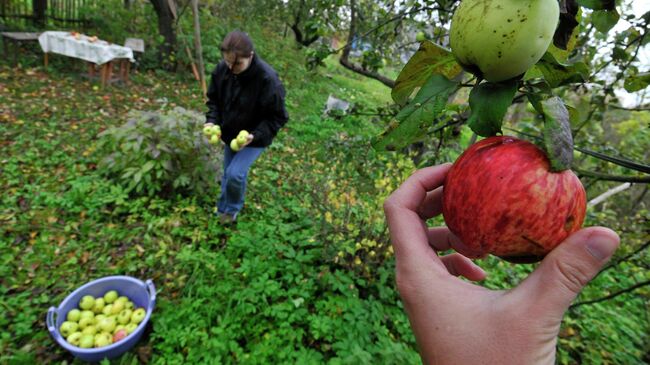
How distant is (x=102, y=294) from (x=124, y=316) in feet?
1.05

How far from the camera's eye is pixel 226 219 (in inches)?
137

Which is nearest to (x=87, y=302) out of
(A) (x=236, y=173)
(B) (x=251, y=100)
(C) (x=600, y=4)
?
(A) (x=236, y=173)

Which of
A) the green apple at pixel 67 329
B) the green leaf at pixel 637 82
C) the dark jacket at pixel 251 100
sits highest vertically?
the green leaf at pixel 637 82

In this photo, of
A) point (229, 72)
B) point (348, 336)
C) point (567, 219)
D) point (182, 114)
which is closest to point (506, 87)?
point (567, 219)

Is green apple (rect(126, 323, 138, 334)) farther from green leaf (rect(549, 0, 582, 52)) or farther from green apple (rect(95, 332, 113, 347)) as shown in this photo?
green leaf (rect(549, 0, 582, 52))

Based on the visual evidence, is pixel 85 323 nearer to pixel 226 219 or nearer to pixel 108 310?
pixel 108 310

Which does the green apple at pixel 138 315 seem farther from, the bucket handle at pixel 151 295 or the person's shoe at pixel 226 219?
the person's shoe at pixel 226 219

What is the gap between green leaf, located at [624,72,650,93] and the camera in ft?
2.70

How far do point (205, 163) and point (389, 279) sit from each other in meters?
2.35

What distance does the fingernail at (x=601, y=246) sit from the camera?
0.58m

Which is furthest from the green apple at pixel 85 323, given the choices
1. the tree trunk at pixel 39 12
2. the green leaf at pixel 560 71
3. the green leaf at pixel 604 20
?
the tree trunk at pixel 39 12

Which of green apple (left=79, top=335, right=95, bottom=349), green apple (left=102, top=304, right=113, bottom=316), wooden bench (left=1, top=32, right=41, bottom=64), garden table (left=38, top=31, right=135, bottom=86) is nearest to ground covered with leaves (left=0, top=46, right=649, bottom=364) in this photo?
green apple (left=79, top=335, right=95, bottom=349)

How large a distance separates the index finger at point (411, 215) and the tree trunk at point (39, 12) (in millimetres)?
10443

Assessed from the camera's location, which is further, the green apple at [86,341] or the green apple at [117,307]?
the green apple at [117,307]
